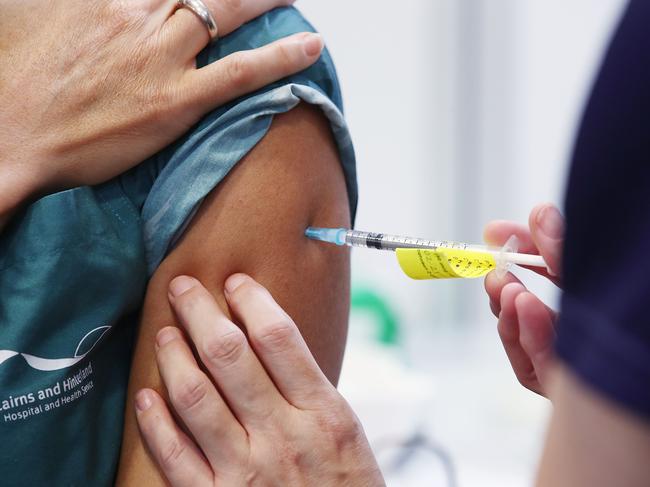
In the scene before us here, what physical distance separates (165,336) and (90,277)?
0.12 meters

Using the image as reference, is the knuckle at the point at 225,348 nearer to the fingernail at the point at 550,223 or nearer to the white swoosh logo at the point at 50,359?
the white swoosh logo at the point at 50,359

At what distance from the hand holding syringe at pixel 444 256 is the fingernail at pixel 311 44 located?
23cm

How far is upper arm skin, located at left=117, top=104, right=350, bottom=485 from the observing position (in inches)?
41.8

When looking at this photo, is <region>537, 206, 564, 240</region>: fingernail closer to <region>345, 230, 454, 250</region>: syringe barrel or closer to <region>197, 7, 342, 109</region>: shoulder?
<region>345, 230, 454, 250</region>: syringe barrel

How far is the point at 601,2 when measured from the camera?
3473 mm

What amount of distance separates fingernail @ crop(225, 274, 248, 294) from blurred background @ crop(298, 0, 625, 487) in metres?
2.34

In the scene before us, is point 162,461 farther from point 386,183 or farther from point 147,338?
point 386,183

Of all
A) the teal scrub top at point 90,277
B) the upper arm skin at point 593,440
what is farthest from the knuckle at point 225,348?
the upper arm skin at point 593,440

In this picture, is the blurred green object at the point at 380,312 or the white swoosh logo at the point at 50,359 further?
the blurred green object at the point at 380,312

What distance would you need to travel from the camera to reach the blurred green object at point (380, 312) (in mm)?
2656

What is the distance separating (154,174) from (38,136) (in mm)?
149

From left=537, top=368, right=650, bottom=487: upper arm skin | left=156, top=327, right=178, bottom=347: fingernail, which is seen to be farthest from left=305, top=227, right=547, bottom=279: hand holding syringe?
left=537, top=368, right=650, bottom=487: upper arm skin

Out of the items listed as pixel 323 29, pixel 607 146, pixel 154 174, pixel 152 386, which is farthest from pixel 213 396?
pixel 323 29

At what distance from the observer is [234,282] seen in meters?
1.07
